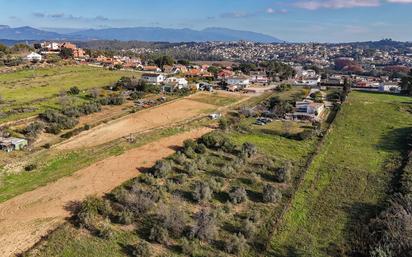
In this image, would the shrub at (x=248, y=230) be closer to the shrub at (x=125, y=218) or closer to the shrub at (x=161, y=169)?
the shrub at (x=125, y=218)

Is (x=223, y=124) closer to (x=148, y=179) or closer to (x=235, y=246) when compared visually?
(x=148, y=179)

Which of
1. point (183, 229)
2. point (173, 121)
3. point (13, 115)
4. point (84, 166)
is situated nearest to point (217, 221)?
point (183, 229)

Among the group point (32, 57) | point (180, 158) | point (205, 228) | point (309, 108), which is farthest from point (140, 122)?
point (32, 57)

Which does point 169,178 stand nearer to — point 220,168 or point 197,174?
point 197,174

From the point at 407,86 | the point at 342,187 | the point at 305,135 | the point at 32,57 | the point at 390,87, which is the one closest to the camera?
the point at 342,187

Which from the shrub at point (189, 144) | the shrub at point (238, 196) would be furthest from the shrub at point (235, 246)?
the shrub at point (189, 144)

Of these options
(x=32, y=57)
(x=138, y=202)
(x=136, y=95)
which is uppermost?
(x=32, y=57)

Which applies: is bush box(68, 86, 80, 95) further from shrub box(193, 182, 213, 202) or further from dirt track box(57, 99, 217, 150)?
shrub box(193, 182, 213, 202)
